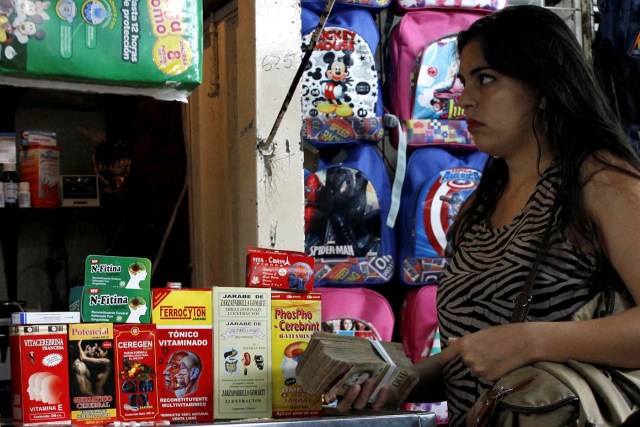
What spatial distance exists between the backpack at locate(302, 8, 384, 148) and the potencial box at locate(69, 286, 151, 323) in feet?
6.41

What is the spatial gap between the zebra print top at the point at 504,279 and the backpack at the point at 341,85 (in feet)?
5.47

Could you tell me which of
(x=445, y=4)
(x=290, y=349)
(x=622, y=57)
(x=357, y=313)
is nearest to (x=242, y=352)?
(x=290, y=349)

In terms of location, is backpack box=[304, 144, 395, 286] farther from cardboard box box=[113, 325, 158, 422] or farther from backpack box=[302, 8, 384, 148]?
cardboard box box=[113, 325, 158, 422]

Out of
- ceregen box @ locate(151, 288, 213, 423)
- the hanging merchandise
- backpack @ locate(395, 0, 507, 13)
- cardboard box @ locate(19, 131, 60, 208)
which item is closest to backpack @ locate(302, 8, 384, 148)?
backpack @ locate(395, 0, 507, 13)

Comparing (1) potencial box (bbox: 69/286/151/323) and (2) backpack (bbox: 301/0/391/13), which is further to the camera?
(2) backpack (bbox: 301/0/391/13)

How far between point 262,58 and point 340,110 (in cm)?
108

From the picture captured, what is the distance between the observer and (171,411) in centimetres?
169

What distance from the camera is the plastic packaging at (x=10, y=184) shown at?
3.40 meters

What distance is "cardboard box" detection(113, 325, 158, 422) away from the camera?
1.65m

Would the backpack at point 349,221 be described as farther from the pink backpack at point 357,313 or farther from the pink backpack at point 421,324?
the pink backpack at point 421,324

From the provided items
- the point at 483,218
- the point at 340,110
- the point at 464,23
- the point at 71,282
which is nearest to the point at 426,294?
the point at 340,110

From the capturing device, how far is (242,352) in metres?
1.77

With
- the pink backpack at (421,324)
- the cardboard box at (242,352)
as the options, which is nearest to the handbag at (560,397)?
the cardboard box at (242,352)

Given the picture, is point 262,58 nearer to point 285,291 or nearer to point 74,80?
point 74,80
